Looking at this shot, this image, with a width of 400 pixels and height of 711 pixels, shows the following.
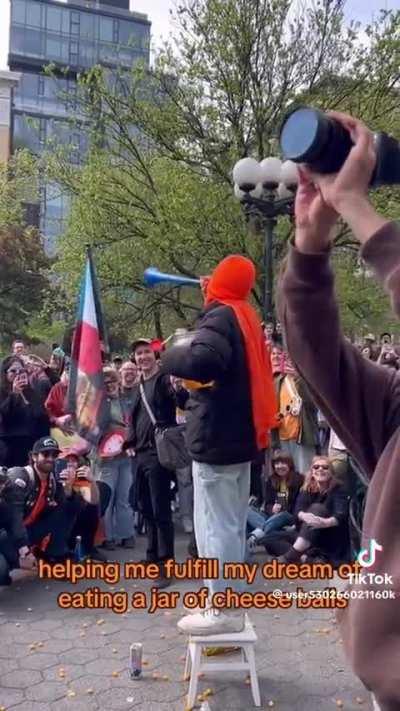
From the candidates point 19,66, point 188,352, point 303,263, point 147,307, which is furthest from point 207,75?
point 19,66

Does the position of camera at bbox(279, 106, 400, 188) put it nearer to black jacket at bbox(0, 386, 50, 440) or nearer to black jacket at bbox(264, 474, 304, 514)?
black jacket at bbox(264, 474, 304, 514)

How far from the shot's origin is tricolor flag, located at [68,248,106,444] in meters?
6.57

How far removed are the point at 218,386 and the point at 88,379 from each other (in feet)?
8.64

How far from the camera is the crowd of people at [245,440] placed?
1.24 m

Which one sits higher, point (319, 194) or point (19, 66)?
point (19, 66)

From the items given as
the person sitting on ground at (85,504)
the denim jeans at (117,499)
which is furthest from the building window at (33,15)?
the person sitting on ground at (85,504)

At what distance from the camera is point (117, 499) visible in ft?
22.5

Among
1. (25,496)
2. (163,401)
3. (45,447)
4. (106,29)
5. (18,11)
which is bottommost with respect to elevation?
(25,496)

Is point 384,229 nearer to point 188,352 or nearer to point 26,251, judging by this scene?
point 188,352

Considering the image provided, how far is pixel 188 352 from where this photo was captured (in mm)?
3945

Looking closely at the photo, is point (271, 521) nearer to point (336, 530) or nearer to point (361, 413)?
point (336, 530)

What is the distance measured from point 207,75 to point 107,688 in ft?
41.0

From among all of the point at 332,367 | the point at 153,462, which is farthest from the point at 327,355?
the point at 153,462

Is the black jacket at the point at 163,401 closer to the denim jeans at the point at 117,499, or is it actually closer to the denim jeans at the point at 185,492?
the denim jeans at the point at 117,499
